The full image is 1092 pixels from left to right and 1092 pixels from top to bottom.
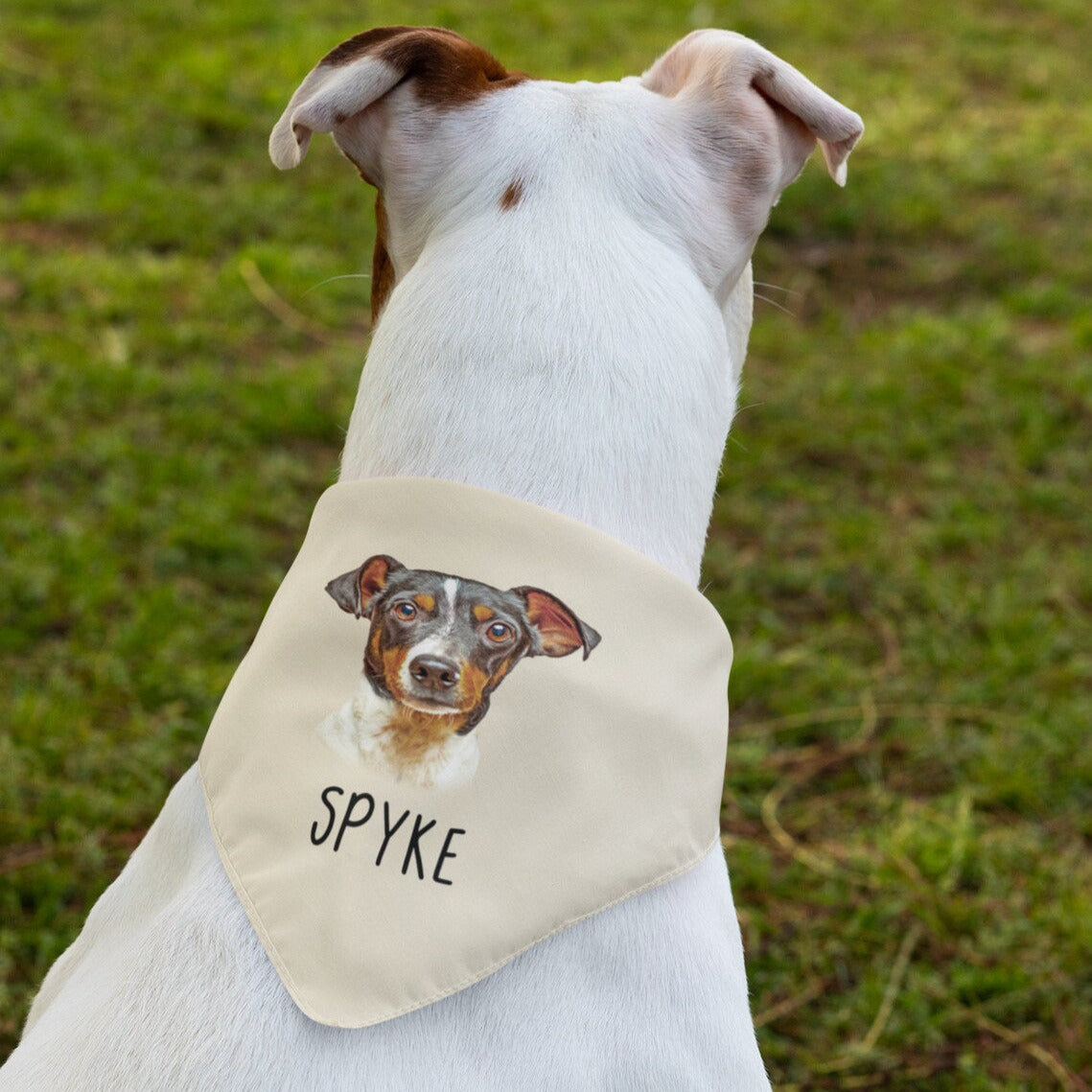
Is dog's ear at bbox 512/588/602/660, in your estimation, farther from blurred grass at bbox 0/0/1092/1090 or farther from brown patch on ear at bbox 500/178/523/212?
blurred grass at bbox 0/0/1092/1090

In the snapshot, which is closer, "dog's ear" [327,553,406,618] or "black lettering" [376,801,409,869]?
"black lettering" [376,801,409,869]

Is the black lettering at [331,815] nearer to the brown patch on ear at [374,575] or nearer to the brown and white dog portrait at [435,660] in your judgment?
the brown and white dog portrait at [435,660]

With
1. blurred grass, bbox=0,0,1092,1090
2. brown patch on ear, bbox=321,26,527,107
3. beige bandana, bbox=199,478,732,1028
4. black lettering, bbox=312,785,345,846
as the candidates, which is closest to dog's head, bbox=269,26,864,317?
brown patch on ear, bbox=321,26,527,107

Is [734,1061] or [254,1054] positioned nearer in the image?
[254,1054]

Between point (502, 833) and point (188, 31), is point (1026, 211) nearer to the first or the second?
point (188, 31)

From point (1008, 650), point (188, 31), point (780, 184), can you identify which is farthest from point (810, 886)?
point (188, 31)

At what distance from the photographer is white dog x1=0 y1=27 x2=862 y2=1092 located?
1.62m

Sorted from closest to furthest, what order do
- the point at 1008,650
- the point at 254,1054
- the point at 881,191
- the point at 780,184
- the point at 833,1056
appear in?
the point at 254,1054 → the point at 780,184 → the point at 833,1056 → the point at 1008,650 → the point at 881,191

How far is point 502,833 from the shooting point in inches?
66.9

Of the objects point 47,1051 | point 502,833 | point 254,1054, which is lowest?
point 47,1051

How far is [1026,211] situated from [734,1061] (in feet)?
18.1

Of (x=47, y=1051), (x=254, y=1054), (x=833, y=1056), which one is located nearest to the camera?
(x=254, y=1054)

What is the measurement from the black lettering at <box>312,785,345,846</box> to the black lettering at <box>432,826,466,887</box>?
133mm

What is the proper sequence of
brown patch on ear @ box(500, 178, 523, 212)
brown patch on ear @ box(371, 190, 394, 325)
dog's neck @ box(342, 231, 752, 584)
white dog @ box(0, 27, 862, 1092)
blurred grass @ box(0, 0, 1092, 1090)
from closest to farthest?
1. white dog @ box(0, 27, 862, 1092)
2. dog's neck @ box(342, 231, 752, 584)
3. brown patch on ear @ box(500, 178, 523, 212)
4. brown patch on ear @ box(371, 190, 394, 325)
5. blurred grass @ box(0, 0, 1092, 1090)
